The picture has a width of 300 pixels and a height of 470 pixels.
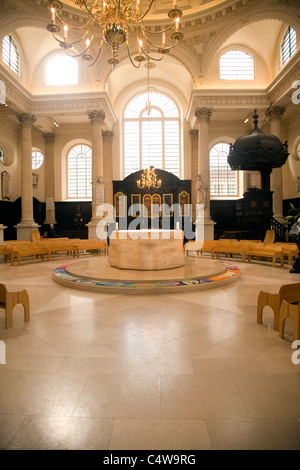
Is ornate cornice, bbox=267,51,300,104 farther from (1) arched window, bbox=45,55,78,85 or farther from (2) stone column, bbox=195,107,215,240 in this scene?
(1) arched window, bbox=45,55,78,85

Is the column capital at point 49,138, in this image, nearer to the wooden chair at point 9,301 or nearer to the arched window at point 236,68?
the arched window at point 236,68

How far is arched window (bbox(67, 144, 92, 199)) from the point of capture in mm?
20047

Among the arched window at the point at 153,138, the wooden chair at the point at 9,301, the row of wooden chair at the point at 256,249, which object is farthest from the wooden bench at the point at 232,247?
the arched window at the point at 153,138

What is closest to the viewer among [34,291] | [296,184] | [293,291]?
[293,291]

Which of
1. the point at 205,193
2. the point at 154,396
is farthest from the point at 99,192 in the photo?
the point at 154,396

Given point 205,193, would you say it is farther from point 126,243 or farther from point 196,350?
point 196,350

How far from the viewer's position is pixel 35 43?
49.4 ft

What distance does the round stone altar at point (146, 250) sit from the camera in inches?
286

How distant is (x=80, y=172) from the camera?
790 inches

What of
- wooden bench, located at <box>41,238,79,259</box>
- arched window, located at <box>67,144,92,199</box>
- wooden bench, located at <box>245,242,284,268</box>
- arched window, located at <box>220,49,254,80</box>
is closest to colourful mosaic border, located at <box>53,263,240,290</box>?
wooden bench, located at <box>245,242,284,268</box>

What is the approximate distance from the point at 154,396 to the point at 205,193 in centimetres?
1319

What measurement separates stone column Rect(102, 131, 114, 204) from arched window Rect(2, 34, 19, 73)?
20.6ft

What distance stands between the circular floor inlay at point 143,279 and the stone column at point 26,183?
8681 mm

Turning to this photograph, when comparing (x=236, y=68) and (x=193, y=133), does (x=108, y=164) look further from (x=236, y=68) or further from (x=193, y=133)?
(x=236, y=68)
